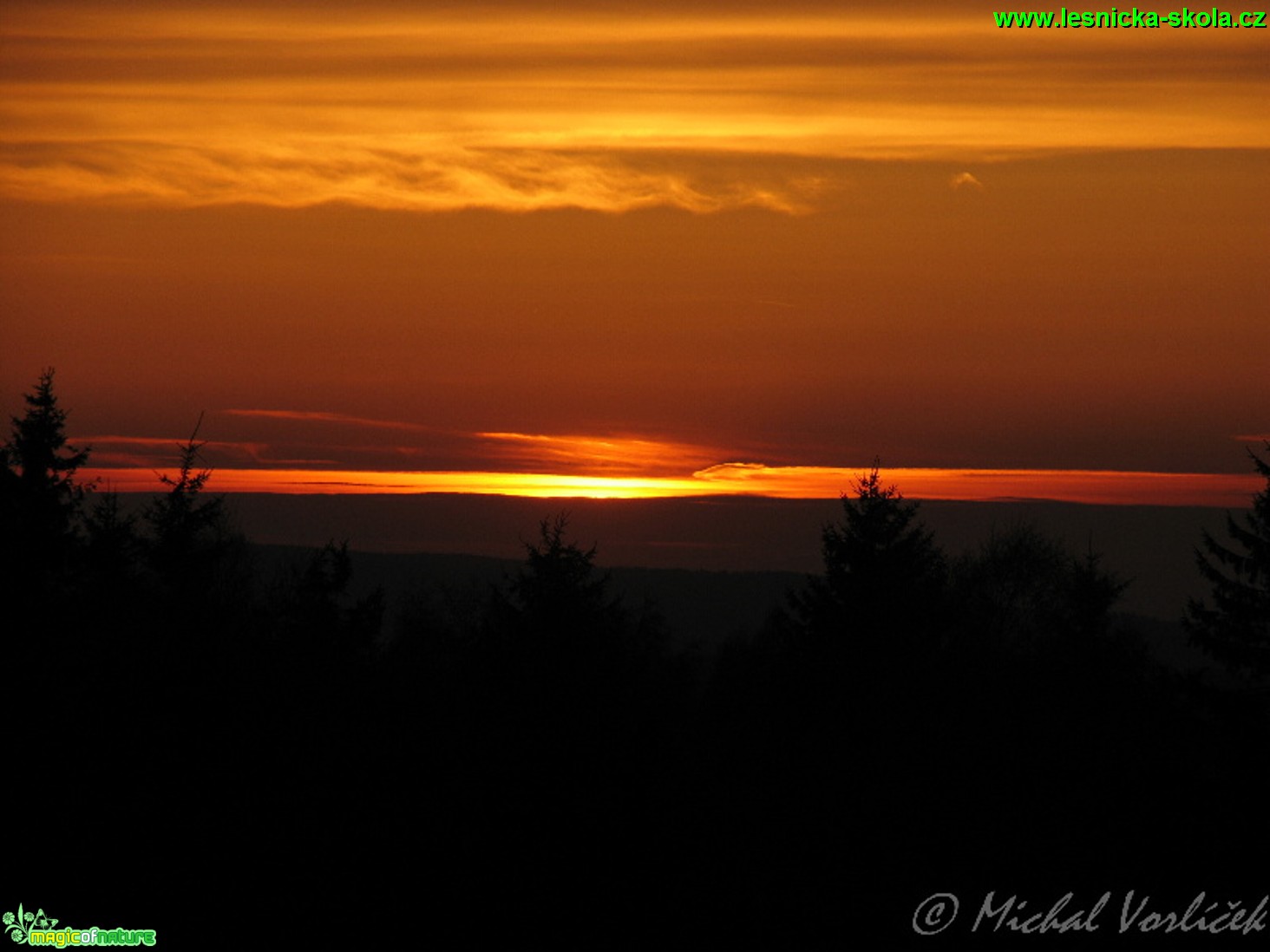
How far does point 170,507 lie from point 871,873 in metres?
22.0

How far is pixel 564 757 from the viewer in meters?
31.3

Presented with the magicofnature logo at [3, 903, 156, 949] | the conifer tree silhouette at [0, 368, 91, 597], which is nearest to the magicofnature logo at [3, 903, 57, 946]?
the magicofnature logo at [3, 903, 156, 949]

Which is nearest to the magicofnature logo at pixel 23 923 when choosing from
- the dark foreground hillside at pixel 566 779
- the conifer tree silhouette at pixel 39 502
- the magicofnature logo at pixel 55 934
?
the magicofnature logo at pixel 55 934

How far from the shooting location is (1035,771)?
37156mm

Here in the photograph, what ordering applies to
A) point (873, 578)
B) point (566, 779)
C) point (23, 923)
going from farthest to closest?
point (873, 578), point (566, 779), point (23, 923)

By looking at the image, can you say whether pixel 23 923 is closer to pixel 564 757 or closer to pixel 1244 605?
pixel 564 757

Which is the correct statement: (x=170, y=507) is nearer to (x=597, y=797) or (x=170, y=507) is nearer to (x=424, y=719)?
(x=424, y=719)

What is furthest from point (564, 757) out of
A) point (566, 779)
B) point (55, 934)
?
point (55, 934)

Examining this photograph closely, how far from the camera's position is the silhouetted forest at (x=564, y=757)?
1030 inches

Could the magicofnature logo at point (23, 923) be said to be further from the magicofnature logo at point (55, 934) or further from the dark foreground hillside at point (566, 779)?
the dark foreground hillside at point (566, 779)

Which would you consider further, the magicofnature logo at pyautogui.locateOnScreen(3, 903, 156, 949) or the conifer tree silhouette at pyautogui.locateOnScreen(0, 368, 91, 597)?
the conifer tree silhouette at pyautogui.locateOnScreen(0, 368, 91, 597)

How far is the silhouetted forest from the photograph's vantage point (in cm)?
2616

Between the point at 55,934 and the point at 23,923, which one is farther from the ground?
the point at 23,923

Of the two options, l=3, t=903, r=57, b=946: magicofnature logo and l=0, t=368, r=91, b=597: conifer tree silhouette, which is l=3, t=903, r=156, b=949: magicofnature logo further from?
l=0, t=368, r=91, b=597: conifer tree silhouette
